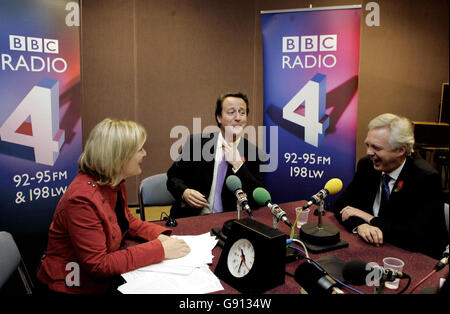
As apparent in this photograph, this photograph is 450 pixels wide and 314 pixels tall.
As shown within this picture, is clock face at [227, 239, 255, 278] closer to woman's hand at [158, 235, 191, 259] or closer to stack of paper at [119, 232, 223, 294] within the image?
stack of paper at [119, 232, 223, 294]

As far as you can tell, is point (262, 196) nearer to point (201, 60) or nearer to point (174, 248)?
point (174, 248)

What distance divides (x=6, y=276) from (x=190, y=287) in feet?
2.67

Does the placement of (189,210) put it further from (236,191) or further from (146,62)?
(146,62)

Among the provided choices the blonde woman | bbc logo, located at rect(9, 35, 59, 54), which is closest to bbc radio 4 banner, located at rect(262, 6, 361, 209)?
bbc logo, located at rect(9, 35, 59, 54)

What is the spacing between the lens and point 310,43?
3473 mm

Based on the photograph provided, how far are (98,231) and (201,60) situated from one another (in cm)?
382

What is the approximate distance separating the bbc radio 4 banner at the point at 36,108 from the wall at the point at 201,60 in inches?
58.9

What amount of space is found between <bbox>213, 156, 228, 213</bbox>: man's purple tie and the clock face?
3.93ft

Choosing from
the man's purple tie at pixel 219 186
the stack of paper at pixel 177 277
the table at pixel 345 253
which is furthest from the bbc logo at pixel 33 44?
the stack of paper at pixel 177 277

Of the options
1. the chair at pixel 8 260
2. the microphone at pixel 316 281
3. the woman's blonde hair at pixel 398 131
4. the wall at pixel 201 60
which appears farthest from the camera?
the wall at pixel 201 60

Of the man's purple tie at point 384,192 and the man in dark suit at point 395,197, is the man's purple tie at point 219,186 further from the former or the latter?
the man's purple tie at point 384,192

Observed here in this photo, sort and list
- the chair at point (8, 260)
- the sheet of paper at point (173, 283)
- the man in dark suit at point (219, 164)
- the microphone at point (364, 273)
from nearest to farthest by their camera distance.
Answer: the microphone at point (364, 273), the sheet of paper at point (173, 283), the chair at point (8, 260), the man in dark suit at point (219, 164)

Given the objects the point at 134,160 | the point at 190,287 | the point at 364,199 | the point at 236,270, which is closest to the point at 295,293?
the point at 236,270

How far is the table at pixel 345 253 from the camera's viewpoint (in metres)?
1.42
